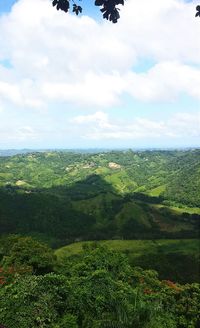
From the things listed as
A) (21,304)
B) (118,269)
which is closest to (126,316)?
(21,304)

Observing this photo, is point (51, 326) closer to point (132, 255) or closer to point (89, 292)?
point (89, 292)

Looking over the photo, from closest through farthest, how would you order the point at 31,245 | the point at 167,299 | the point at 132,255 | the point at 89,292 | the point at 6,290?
1. the point at 89,292
2. the point at 6,290
3. the point at 167,299
4. the point at 31,245
5. the point at 132,255

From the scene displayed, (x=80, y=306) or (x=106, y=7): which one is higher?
(x=106, y=7)

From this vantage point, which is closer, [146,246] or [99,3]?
[99,3]

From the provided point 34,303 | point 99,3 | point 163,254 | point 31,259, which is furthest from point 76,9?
point 163,254

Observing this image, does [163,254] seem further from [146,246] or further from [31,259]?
[31,259]

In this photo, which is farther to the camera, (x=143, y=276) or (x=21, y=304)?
(x=143, y=276)

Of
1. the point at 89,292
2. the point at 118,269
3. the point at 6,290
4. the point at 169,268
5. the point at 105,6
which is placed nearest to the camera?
the point at 105,6

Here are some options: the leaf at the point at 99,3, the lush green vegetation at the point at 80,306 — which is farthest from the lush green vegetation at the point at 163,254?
the leaf at the point at 99,3
